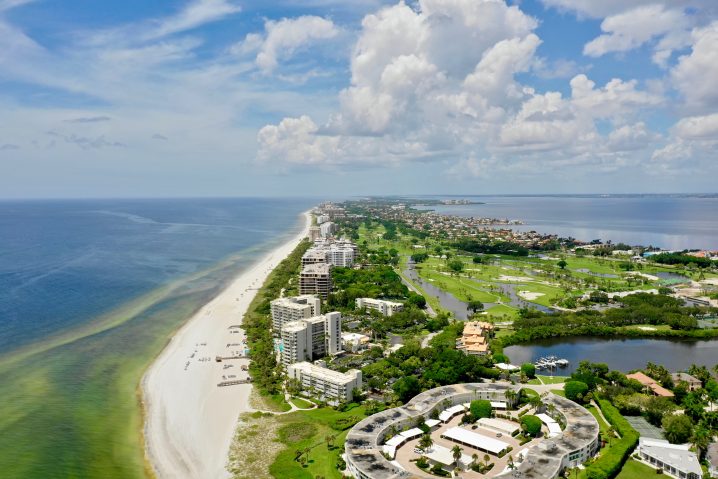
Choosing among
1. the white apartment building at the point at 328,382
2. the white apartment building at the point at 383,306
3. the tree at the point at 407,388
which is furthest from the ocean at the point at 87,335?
the white apartment building at the point at 383,306

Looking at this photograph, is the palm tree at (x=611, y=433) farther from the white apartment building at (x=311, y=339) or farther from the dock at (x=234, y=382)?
the dock at (x=234, y=382)

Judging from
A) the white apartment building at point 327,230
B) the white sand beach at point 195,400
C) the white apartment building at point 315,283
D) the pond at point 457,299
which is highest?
the white apartment building at point 327,230

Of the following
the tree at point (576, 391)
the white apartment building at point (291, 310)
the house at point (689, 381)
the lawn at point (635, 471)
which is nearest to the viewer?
the lawn at point (635, 471)

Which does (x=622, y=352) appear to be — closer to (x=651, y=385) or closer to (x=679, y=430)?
(x=651, y=385)

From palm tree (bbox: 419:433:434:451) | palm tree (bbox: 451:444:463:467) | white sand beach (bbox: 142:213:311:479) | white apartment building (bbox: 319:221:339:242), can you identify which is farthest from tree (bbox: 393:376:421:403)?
white apartment building (bbox: 319:221:339:242)

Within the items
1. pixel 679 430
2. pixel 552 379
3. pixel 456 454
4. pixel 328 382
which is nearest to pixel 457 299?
A: pixel 552 379

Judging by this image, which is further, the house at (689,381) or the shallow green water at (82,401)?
the house at (689,381)
